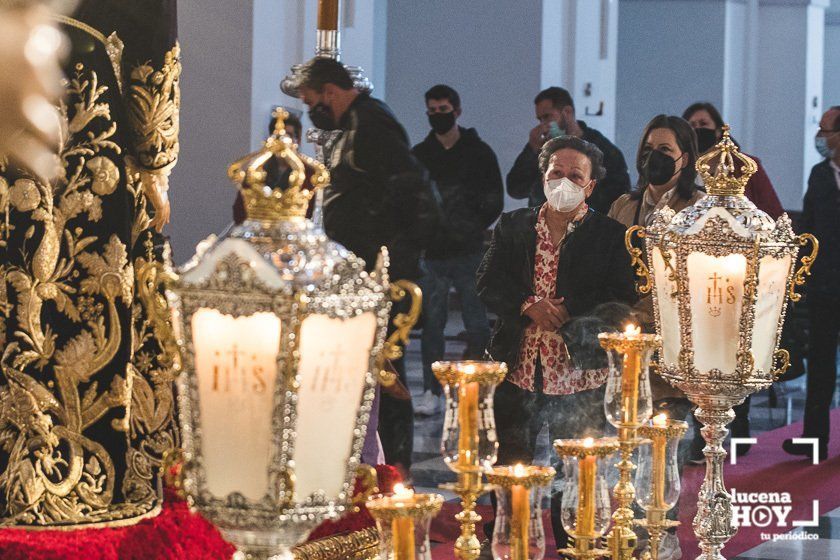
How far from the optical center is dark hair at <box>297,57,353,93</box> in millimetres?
4980

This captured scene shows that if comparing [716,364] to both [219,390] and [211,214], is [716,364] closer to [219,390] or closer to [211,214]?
[219,390]

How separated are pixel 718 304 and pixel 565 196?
35.2 inches

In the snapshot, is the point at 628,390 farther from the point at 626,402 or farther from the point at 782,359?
the point at 782,359

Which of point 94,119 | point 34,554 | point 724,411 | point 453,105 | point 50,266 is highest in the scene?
point 453,105

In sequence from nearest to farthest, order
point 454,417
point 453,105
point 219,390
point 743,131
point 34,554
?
1. point 219,390
2. point 454,417
3. point 34,554
4. point 453,105
5. point 743,131

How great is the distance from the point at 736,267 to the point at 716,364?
239 mm


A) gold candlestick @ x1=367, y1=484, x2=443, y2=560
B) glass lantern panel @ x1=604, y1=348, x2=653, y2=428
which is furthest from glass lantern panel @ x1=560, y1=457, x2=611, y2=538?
gold candlestick @ x1=367, y1=484, x2=443, y2=560

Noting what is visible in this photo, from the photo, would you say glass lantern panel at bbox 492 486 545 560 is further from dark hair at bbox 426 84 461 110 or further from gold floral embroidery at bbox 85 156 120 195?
dark hair at bbox 426 84 461 110

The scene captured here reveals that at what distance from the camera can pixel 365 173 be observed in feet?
16.5

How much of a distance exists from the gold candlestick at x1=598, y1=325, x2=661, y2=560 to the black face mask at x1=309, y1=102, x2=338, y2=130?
2303 millimetres

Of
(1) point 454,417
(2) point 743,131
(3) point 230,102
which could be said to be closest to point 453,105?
(3) point 230,102

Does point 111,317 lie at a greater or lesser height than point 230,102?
lesser

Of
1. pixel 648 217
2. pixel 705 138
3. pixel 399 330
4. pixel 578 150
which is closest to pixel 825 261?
pixel 705 138

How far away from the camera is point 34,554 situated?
2797 millimetres
